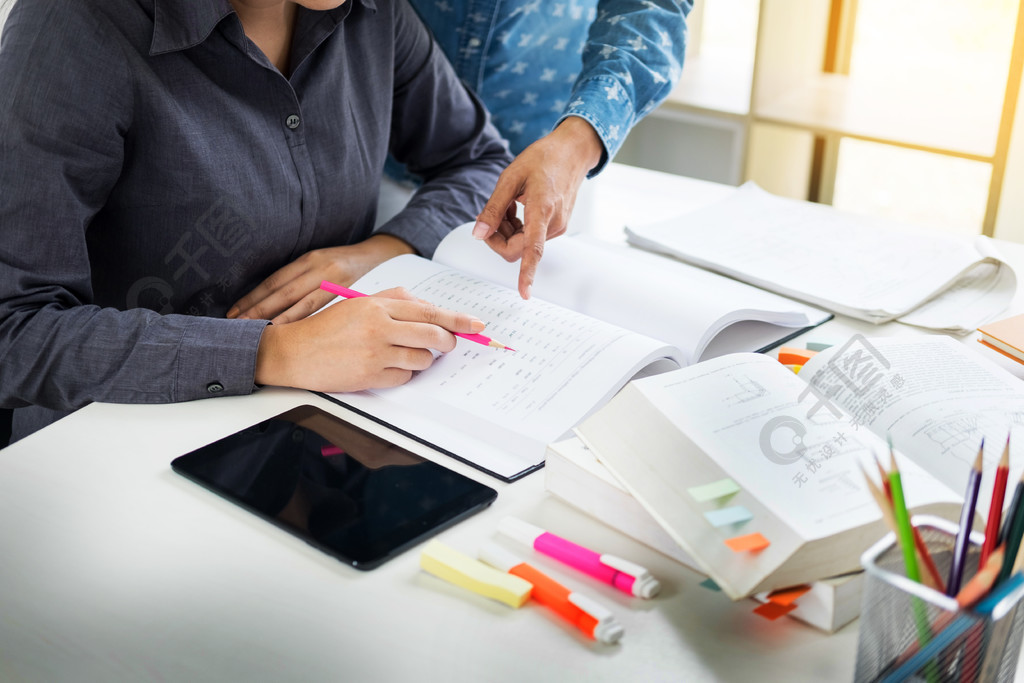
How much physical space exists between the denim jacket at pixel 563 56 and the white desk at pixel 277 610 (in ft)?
2.29

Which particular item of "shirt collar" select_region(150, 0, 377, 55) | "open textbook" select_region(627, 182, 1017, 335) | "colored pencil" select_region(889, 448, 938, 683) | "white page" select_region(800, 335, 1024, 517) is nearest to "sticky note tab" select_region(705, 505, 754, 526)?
"colored pencil" select_region(889, 448, 938, 683)

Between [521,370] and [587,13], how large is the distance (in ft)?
2.80

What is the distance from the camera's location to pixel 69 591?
1.99 ft

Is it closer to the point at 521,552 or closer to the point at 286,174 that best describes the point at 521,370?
the point at 521,552

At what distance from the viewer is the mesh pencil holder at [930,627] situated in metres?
0.45

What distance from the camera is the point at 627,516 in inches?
25.8

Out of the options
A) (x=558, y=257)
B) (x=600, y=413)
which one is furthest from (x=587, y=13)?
(x=600, y=413)

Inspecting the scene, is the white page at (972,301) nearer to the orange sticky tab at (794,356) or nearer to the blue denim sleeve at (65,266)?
the orange sticky tab at (794,356)

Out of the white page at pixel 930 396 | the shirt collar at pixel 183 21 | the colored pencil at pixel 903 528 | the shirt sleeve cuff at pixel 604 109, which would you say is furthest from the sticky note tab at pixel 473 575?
the shirt sleeve cuff at pixel 604 109

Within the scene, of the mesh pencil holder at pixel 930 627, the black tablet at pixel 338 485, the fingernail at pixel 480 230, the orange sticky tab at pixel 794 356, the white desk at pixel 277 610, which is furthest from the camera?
the fingernail at pixel 480 230

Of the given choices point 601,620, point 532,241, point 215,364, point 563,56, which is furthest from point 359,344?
point 563,56

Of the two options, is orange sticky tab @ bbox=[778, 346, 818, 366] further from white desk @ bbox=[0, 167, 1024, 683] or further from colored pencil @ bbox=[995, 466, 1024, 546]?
colored pencil @ bbox=[995, 466, 1024, 546]

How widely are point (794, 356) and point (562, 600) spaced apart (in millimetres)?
432

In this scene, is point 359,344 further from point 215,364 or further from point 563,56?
point 563,56
